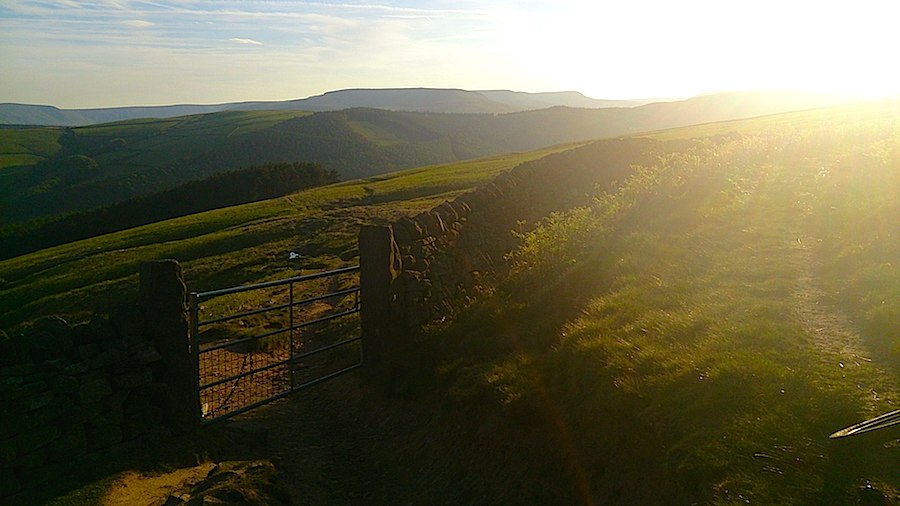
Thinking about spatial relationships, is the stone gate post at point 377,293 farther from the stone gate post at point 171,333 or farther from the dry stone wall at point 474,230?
the stone gate post at point 171,333

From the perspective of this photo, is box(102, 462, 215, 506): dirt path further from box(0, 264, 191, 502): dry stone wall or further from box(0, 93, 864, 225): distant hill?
box(0, 93, 864, 225): distant hill

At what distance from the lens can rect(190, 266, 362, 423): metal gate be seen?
9820mm

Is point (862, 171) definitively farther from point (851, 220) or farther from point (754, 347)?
point (754, 347)

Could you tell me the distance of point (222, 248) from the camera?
3419cm

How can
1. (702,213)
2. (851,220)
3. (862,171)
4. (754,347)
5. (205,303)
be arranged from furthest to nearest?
(205,303) → (862,171) → (702,213) → (851,220) → (754,347)

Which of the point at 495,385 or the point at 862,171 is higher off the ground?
the point at 862,171

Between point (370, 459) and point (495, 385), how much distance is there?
2.15m

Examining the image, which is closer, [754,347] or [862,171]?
[754,347]

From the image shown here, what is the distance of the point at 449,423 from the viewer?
8.76m

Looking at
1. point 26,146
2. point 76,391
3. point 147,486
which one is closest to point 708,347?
point 147,486

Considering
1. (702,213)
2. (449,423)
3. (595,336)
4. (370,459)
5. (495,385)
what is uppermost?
(702,213)

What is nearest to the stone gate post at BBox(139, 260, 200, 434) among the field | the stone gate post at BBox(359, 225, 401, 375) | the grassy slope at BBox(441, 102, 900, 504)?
the field

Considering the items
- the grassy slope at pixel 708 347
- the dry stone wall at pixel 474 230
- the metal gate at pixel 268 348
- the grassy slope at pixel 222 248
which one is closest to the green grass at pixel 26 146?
the grassy slope at pixel 222 248

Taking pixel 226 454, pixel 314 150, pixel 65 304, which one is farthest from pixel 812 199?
pixel 314 150
